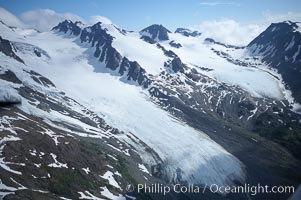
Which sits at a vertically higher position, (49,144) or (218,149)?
(218,149)

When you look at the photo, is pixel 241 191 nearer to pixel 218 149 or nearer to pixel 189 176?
pixel 189 176

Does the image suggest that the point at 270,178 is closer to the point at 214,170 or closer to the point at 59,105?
the point at 214,170

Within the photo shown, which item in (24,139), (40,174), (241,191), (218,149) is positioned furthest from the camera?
(218,149)

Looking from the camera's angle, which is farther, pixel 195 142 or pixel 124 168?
pixel 195 142

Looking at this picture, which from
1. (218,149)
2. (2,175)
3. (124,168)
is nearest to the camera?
(2,175)

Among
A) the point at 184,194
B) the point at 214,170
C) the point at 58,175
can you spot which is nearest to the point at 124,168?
the point at 184,194

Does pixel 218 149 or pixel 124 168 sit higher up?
pixel 218 149

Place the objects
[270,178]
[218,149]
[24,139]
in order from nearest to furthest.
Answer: [24,139] → [270,178] → [218,149]

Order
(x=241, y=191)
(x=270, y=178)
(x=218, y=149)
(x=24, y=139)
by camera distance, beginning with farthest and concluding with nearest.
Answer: (x=218, y=149)
(x=270, y=178)
(x=241, y=191)
(x=24, y=139)

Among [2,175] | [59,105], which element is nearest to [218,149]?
[59,105]
